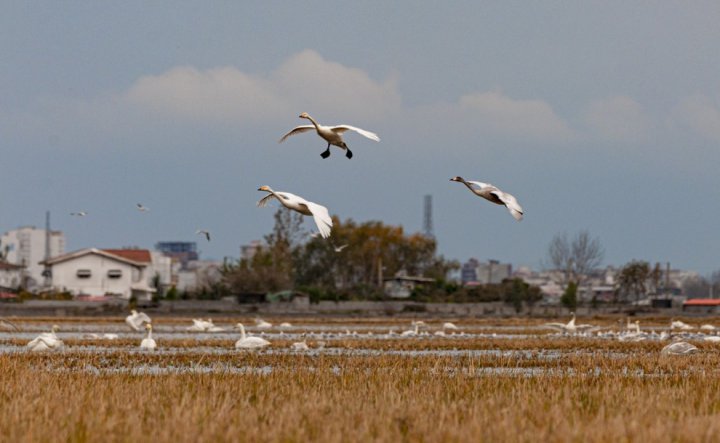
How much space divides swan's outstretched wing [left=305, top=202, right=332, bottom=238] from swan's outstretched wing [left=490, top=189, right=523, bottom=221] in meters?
2.73

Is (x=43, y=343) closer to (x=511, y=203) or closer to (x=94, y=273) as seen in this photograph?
(x=511, y=203)

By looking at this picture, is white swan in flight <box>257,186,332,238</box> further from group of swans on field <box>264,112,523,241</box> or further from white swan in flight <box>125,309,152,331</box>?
white swan in flight <box>125,309,152,331</box>

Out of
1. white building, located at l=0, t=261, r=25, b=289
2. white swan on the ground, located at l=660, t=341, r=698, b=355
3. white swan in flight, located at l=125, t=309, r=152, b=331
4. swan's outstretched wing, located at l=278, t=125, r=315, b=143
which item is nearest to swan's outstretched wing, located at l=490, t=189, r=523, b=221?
swan's outstretched wing, located at l=278, t=125, r=315, b=143

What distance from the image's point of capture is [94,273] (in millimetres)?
99438

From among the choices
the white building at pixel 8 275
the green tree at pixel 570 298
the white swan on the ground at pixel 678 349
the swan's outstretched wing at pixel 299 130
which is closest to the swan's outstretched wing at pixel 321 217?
the swan's outstretched wing at pixel 299 130

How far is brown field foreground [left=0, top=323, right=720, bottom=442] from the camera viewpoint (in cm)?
1137

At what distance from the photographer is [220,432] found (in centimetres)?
1124

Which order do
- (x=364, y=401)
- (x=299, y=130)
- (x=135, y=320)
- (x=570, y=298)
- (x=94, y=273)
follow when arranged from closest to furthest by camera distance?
1. (x=364, y=401)
2. (x=299, y=130)
3. (x=135, y=320)
4. (x=570, y=298)
5. (x=94, y=273)

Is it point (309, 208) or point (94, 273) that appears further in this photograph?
point (94, 273)

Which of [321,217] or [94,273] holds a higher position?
→ [94,273]

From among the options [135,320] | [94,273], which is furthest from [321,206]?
[94,273]

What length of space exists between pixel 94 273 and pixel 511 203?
84727mm

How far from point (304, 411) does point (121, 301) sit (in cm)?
7451

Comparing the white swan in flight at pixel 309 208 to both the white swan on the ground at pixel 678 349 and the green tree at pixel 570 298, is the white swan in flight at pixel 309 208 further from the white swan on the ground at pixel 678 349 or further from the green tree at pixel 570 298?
the green tree at pixel 570 298
